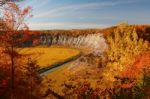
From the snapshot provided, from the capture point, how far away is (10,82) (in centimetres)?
4362

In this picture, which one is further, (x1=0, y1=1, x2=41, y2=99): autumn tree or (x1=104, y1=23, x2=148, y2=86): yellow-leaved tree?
(x1=104, y1=23, x2=148, y2=86): yellow-leaved tree

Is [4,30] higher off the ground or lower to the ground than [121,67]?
higher

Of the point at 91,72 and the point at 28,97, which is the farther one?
the point at 91,72

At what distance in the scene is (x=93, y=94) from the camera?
42.7m

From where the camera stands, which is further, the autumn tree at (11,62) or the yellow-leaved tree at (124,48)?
the yellow-leaved tree at (124,48)

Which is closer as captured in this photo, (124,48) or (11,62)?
(11,62)

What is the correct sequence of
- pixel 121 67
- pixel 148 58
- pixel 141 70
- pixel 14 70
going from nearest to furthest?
pixel 14 70 < pixel 141 70 < pixel 148 58 < pixel 121 67

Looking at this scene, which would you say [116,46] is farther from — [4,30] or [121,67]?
[4,30]

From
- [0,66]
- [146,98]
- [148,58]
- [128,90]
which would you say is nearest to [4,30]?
[0,66]

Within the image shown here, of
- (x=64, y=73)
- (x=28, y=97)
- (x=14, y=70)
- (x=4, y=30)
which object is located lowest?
(x=64, y=73)

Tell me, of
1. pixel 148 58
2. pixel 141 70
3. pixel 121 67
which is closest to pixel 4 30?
pixel 141 70

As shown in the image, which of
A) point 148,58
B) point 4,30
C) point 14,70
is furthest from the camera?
point 148,58

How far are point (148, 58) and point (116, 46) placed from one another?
1608 centimetres

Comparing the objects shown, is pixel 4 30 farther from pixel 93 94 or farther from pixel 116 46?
pixel 116 46
